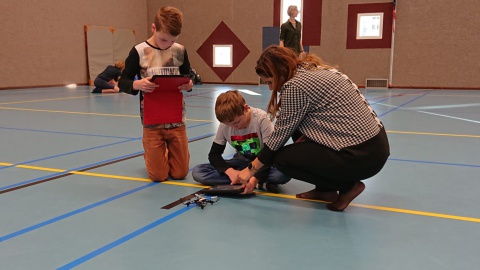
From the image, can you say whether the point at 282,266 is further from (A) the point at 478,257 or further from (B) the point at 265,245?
(A) the point at 478,257

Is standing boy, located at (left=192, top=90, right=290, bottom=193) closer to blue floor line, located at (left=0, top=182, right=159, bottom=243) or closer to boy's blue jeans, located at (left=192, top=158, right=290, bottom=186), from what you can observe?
boy's blue jeans, located at (left=192, top=158, right=290, bottom=186)

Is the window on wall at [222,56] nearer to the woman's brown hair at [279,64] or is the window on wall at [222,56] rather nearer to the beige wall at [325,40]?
the beige wall at [325,40]

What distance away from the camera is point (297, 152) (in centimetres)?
201

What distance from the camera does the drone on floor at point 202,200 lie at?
2.11 m

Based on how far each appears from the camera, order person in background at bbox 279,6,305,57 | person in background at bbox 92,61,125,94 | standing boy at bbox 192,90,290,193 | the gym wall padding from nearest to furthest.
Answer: standing boy at bbox 192,90,290,193 → person in background at bbox 279,6,305,57 → person in background at bbox 92,61,125,94 → the gym wall padding

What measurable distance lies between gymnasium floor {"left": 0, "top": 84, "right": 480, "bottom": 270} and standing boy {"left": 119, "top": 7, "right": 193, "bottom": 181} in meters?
0.12

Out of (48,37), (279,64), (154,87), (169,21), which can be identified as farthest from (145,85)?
(48,37)

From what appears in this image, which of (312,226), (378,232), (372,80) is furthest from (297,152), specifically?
(372,80)

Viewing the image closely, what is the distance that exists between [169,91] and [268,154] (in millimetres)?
936

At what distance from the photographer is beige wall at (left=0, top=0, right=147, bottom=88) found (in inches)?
380

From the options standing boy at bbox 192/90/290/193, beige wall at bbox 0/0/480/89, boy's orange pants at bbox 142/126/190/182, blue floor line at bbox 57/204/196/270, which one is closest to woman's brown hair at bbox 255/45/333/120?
standing boy at bbox 192/90/290/193

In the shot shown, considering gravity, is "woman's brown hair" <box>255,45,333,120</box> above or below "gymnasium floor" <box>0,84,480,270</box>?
above

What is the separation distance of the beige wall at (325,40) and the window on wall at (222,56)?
1.95 feet

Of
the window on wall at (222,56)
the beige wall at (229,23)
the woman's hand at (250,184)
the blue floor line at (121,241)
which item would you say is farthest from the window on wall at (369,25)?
the blue floor line at (121,241)
